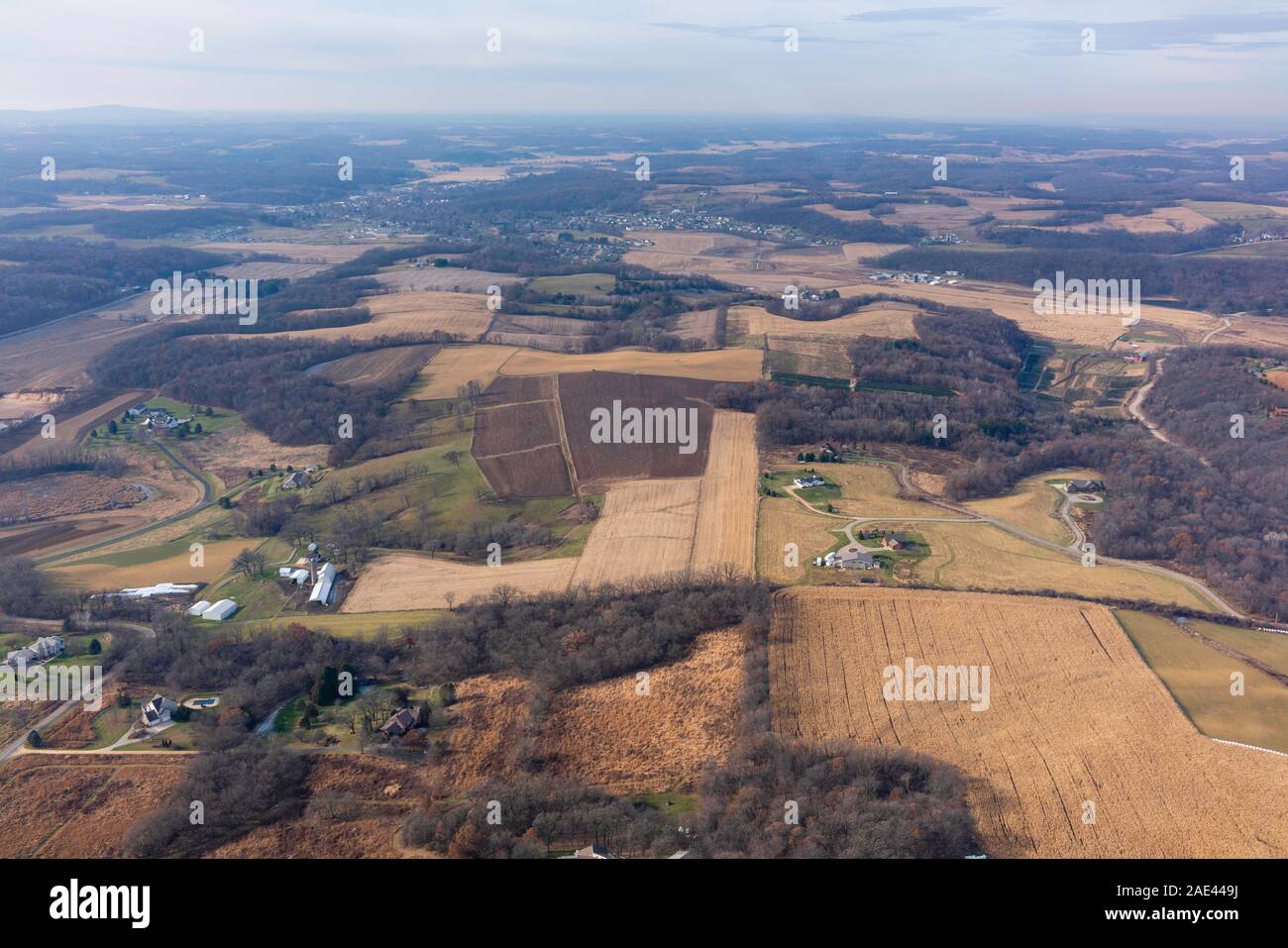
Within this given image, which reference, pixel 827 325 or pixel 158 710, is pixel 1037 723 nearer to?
pixel 158 710

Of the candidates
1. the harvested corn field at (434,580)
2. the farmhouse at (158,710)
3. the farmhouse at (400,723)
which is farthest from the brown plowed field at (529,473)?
the farmhouse at (158,710)

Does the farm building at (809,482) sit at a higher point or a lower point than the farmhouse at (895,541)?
higher

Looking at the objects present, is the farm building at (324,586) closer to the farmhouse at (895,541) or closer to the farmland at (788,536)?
the farmland at (788,536)

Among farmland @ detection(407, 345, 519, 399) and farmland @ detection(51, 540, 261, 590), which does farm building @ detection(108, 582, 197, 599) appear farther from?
farmland @ detection(407, 345, 519, 399)

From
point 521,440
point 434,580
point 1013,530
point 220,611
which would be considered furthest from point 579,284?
point 220,611

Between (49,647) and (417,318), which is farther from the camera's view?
(417,318)

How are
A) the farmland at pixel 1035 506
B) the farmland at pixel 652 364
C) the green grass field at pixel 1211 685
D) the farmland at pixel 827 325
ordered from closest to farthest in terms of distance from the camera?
the green grass field at pixel 1211 685, the farmland at pixel 1035 506, the farmland at pixel 652 364, the farmland at pixel 827 325

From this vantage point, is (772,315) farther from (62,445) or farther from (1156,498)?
(62,445)
